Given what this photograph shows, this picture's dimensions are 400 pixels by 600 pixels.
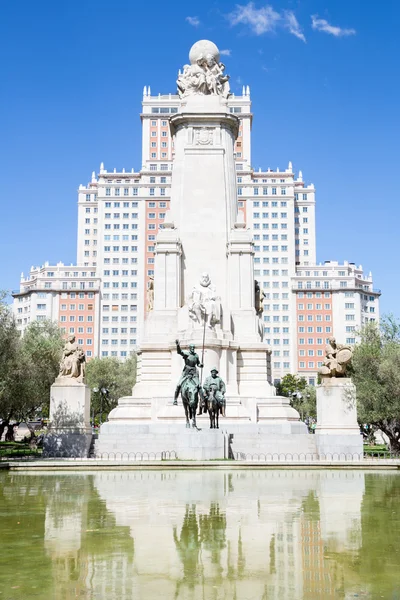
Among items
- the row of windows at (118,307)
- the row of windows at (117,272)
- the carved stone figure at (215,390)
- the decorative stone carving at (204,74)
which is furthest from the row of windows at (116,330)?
the carved stone figure at (215,390)

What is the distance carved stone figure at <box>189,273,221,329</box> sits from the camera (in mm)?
32438

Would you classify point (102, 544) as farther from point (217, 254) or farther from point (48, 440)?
point (217, 254)

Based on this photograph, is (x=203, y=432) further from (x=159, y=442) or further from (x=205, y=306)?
(x=205, y=306)

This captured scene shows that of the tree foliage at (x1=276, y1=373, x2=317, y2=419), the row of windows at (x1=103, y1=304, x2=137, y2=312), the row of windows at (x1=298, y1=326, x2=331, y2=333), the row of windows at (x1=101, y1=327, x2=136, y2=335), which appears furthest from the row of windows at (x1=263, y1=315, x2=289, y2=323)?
A: the row of windows at (x1=101, y1=327, x2=136, y2=335)

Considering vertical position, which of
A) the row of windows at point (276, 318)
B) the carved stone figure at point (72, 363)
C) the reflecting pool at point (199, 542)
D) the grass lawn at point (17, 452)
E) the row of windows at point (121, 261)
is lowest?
the grass lawn at point (17, 452)

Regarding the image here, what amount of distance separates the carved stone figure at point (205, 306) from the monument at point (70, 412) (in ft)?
19.1

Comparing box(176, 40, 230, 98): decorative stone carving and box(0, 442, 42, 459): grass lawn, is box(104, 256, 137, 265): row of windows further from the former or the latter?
box(176, 40, 230, 98): decorative stone carving

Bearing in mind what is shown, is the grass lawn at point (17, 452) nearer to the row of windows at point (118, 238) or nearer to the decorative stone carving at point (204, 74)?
the decorative stone carving at point (204, 74)

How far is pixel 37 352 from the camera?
131 ft

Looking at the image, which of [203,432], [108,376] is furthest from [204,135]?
[108,376]

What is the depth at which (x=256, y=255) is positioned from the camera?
427ft

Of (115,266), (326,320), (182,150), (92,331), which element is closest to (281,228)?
(326,320)

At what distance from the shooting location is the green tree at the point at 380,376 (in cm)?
3435

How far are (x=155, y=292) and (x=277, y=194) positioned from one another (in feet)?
340
